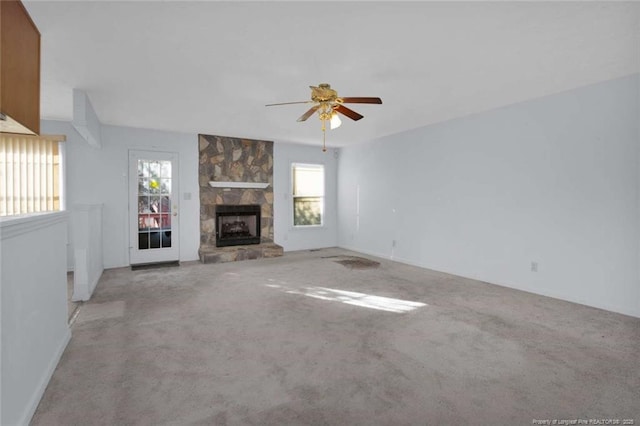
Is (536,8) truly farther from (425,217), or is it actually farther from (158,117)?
(158,117)

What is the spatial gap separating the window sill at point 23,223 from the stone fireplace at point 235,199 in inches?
148

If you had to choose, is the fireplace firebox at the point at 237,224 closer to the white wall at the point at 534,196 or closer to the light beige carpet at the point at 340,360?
the light beige carpet at the point at 340,360

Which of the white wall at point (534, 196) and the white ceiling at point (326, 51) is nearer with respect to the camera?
the white ceiling at point (326, 51)

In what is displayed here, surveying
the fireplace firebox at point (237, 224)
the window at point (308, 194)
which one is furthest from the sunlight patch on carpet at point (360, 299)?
the window at point (308, 194)

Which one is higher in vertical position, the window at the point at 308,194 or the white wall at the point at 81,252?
the window at the point at 308,194

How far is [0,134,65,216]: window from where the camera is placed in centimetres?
486

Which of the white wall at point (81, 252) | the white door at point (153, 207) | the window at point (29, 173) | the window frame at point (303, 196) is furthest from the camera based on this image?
the window frame at point (303, 196)

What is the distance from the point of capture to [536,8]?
7.27 ft

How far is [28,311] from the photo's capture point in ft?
6.11

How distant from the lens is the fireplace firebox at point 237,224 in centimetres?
657

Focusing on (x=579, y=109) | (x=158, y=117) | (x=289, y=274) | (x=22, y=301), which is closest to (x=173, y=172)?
(x=158, y=117)

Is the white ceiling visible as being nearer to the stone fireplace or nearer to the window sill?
the window sill

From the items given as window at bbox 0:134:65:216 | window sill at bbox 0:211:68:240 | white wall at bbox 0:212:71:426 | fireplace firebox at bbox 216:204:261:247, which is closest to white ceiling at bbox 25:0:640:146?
window at bbox 0:134:65:216

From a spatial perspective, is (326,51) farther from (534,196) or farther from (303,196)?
(303,196)
